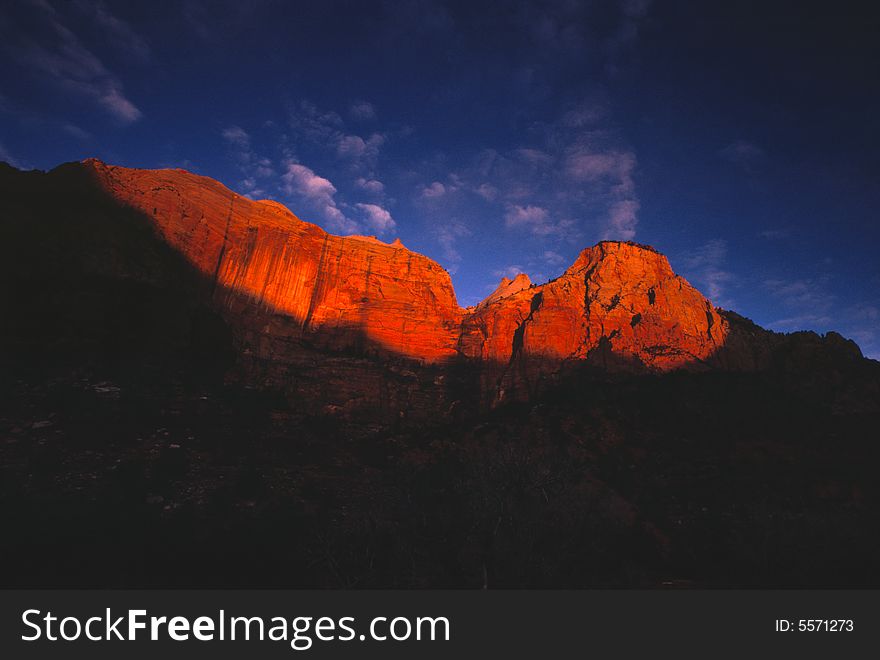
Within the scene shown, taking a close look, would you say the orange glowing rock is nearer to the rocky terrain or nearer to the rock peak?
the rocky terrain

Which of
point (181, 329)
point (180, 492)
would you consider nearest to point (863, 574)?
point (180, 492)

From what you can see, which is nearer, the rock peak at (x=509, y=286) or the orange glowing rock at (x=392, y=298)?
the orange glowing rock at (x=392, y=298)

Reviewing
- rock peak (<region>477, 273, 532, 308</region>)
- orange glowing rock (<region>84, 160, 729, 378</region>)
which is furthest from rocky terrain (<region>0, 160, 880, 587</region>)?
rock peak (<region>477, 273, 532, 308</region>)

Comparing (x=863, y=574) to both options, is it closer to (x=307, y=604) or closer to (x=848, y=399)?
(x=307, y=604)

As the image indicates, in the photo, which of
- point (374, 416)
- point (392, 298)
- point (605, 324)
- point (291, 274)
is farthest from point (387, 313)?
point (605, 324)

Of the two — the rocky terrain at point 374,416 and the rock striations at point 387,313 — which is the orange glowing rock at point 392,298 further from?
the rocky terrain at point 374,416

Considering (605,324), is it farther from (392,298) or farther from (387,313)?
(387,313)

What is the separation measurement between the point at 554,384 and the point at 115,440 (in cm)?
4608

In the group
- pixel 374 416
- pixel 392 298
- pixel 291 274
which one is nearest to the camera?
pixel 374 416

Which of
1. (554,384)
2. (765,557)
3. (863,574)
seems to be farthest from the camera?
(554,384)

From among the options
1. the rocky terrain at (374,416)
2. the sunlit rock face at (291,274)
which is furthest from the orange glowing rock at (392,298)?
the rocky terrain at (374,416)

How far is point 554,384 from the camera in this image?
52062mm

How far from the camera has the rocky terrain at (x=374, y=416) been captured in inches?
822

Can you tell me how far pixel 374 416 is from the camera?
4709cm
